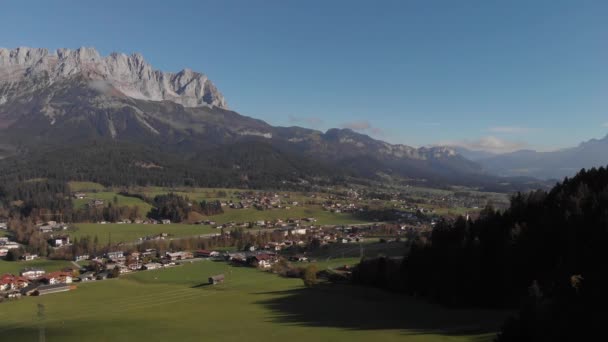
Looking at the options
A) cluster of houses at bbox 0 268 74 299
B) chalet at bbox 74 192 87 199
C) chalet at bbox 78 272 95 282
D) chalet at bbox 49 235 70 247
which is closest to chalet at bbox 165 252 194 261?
chalet at bbox 78 272 95 282

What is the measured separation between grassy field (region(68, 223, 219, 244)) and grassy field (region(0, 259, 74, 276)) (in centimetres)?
1248

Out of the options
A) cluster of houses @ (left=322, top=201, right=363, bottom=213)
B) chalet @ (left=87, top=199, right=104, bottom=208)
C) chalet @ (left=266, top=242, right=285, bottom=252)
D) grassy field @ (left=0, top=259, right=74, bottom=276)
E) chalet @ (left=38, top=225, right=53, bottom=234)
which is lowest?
grassy field @ (left=0, top=259, right=74, bottom=276)

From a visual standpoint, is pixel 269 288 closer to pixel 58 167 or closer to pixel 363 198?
pixel 363 198

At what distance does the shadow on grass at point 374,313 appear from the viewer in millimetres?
25180

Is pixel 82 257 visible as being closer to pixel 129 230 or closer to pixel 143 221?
pixel 129 230

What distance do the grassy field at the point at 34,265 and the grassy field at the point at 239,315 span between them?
53.4 feet

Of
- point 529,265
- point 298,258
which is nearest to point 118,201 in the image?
point 298,258

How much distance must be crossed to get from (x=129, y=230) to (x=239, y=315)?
64166mm

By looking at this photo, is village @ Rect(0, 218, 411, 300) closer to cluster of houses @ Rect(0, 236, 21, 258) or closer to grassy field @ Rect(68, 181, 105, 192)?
cluster of houses @ Rect(0, 236, 21, 258)

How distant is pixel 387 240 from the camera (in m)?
78.6

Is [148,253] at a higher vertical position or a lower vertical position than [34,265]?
higher

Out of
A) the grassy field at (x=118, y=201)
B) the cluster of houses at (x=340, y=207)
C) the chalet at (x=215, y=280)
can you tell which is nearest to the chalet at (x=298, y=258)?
the chalet at (x=215, y=280)

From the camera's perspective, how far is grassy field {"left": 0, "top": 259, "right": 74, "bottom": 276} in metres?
59.3

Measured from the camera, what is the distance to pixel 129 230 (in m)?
89.8
